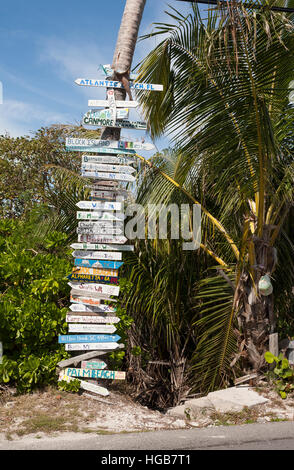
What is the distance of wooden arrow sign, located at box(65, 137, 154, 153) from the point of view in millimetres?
5109

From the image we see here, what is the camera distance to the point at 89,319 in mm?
4988

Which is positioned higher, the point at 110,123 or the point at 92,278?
the point at 110,123

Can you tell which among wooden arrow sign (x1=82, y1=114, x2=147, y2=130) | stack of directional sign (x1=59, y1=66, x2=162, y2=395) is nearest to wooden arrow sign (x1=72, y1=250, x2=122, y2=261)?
stack of directional sign (x1=59, y1=66, x2=162, y2=395)

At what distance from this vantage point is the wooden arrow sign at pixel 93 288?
5051 millimetres

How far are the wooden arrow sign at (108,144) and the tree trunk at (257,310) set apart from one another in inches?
68.4

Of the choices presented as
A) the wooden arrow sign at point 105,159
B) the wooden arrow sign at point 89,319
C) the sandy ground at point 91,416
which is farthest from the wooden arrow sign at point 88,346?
the wooden arrow sign at point 105,159

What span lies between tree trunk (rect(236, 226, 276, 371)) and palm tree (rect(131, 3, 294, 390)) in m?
0.01

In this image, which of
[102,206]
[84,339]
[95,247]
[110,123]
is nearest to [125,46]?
[110,123]

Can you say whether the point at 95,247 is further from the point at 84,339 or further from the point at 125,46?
the point at 125,46

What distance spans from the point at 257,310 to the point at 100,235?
2098mm

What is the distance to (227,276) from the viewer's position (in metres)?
5.74
